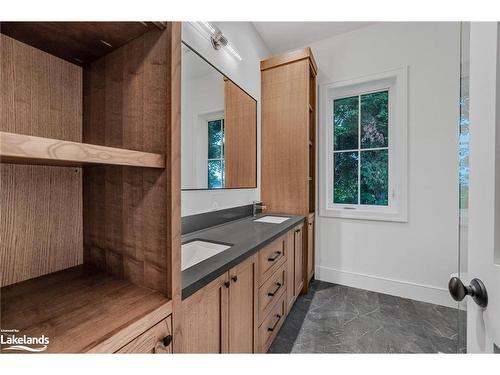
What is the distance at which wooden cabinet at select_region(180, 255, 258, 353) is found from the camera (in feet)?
2.51

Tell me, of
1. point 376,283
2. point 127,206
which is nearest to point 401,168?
point 376,283

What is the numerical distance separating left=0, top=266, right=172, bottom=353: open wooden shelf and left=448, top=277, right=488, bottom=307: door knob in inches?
30.6

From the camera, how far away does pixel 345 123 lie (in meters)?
2.60

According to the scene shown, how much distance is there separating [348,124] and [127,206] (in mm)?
2557

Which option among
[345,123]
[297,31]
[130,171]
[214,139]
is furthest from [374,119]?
[130,171]

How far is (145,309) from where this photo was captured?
1.84 feet

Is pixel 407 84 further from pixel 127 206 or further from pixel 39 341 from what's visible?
pixel 39 341

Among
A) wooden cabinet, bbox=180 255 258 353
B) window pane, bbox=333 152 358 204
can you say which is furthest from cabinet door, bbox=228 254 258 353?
window pane, bbox=333 152 358 204

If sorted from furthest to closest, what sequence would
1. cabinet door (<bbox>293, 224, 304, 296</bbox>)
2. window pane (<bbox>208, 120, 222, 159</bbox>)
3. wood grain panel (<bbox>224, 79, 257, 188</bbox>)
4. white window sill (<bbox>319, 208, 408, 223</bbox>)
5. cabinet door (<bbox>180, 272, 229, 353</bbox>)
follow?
white window sill (<bbox>319, 208, 408, 223</bbox>) < cabinet door (<bbox>293, 224, 304, 296</bbox>) < wood grain panel (<bbox>224, 79, 257, 188</bbox>) < window pane (<bbox>208, 120, 222, 159</bbox>) < cabinet door (<bbox>180, 272, 229, 353</bbox>)

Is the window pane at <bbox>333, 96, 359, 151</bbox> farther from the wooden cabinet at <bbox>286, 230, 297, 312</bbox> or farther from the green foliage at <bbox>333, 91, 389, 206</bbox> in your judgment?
the wooden cabinet at <bbox>286, 230, 297, 312</bbox>

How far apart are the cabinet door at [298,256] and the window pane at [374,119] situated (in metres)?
1.26

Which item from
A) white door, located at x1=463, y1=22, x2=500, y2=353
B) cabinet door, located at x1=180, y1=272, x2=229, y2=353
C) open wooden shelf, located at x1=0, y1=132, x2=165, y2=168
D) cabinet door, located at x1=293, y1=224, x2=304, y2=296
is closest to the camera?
open wooden shelf, located at x1=0, y1=132, x2=165, y2=168

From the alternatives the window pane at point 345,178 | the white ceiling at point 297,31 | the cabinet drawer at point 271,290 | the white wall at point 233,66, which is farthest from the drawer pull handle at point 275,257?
the white ceiling at point 297,31

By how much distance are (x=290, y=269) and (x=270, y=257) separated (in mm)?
519
